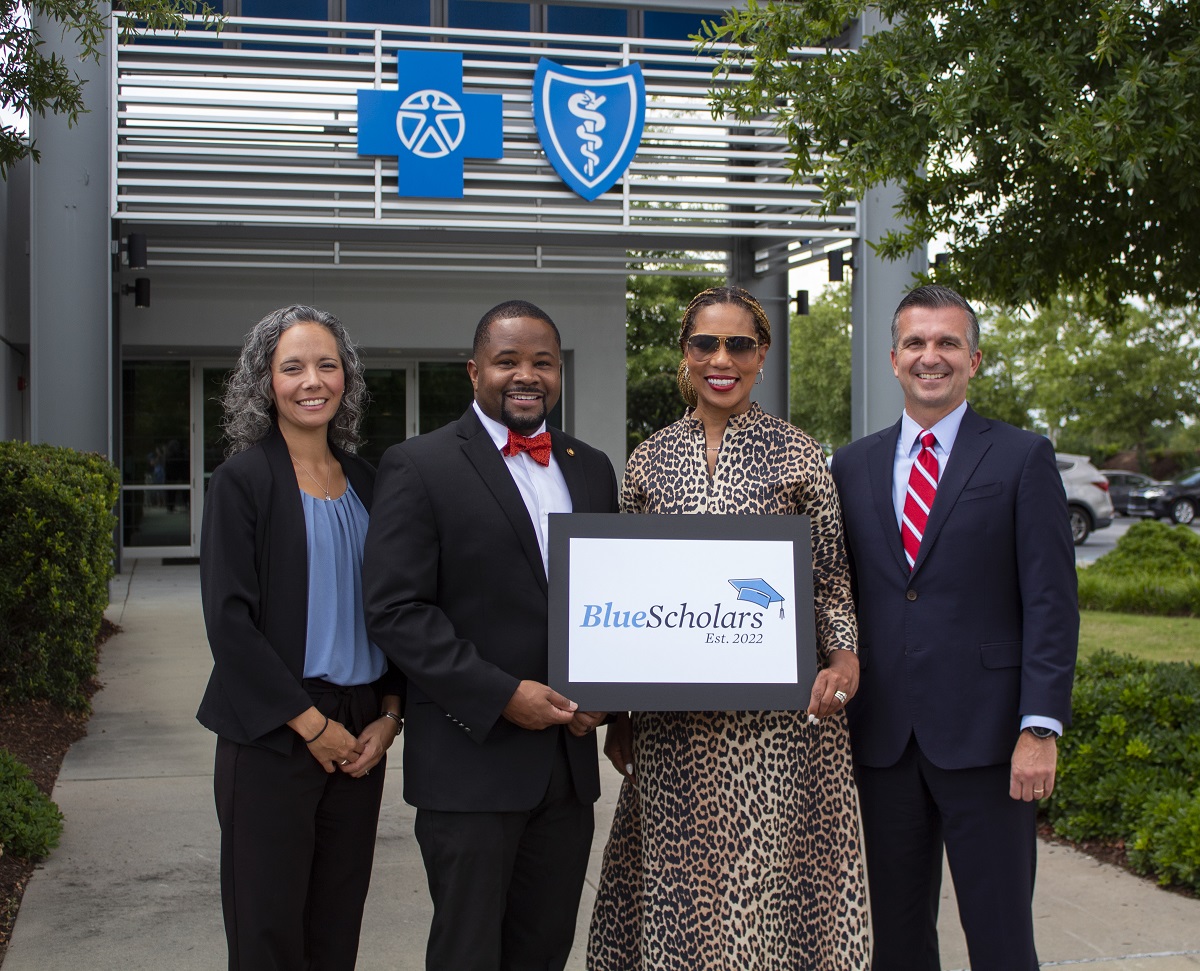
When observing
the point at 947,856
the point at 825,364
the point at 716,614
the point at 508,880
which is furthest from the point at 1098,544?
the point at 825,364

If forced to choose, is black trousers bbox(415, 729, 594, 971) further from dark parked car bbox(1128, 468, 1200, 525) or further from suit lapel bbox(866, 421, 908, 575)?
dark parked car bbox(1128, 468, 1200, 525)

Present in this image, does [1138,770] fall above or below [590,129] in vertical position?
below

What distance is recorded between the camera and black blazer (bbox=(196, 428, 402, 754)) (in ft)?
9.16

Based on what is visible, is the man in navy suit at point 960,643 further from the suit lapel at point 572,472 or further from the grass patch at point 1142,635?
the grass patch at point 1142,635

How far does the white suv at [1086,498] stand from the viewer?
20.9m

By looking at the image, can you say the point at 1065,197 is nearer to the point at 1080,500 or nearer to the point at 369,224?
the point at 369,224

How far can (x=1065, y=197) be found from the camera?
18.7ft

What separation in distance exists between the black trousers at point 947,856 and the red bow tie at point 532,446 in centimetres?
123

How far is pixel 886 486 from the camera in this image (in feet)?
10.5

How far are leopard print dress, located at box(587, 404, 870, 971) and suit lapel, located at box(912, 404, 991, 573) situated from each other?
23 centimetres

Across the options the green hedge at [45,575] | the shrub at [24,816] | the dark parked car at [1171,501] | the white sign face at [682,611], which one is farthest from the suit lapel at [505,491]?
the dark parked car at [1171,501]

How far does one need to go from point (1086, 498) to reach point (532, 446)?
20.1 meters

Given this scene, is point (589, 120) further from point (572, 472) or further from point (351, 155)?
point (572, 472)

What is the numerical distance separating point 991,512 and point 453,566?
138cm
